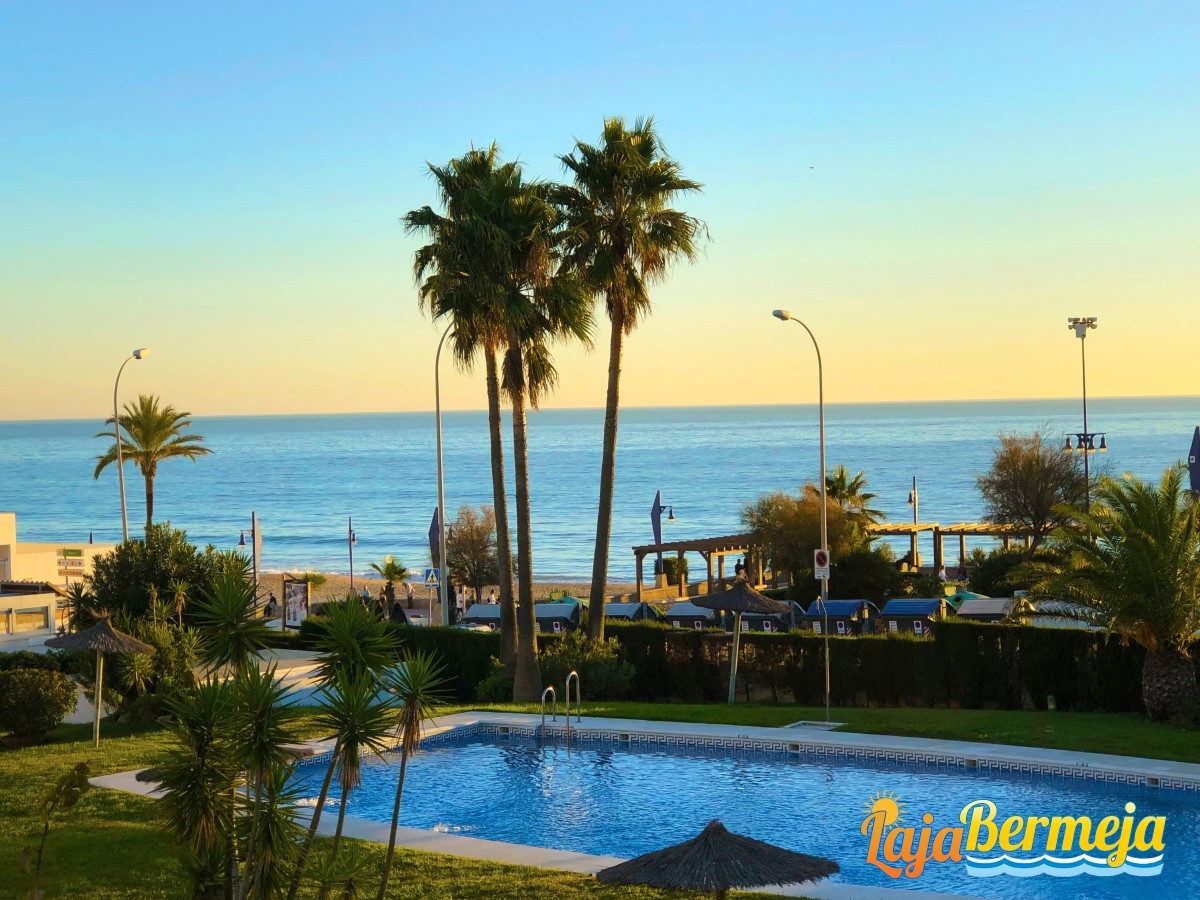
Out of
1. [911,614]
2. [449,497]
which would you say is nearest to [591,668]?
[911,614]

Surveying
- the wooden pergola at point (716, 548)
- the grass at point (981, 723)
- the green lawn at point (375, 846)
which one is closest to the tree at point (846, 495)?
the wooden pergola at point (716, 548)

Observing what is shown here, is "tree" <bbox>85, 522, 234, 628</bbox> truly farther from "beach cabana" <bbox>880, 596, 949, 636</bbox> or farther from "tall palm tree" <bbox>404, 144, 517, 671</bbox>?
"beach cabana" <bbox>880, 596, 949, 636</bbox>

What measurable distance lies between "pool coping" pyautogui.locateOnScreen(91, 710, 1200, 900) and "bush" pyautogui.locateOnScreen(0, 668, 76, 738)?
327 centimetres

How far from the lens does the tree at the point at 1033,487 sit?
4628 centimetres

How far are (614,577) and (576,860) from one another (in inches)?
2717

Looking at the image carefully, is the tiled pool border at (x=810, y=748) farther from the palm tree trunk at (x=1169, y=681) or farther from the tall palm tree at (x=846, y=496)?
the tall palm tree at (x=846, y=496)

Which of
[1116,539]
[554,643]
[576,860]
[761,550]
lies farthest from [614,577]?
[576,860]

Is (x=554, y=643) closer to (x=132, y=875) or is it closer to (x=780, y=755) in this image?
(x=780, y=755)

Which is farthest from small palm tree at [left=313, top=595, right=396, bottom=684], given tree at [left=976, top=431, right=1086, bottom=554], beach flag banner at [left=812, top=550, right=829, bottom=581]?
tree at [left=976, top=431, right=1086, bottom=554]

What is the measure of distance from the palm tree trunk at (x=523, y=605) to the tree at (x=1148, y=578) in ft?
31.3

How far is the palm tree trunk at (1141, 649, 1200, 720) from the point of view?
20.1 m

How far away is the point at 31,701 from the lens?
20.0 m

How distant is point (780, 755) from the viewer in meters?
19.5

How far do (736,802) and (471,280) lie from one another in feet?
37.6
